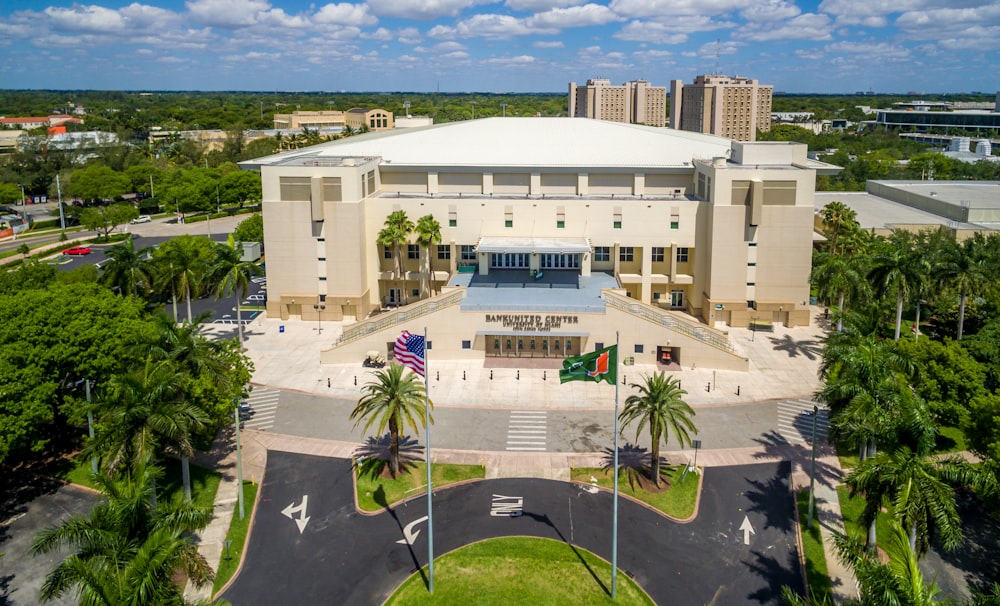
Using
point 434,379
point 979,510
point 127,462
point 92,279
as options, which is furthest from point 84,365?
point 979,510

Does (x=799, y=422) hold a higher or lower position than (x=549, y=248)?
lower

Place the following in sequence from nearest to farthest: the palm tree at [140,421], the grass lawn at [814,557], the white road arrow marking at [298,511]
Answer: the grass lawn at [814,557] → the palm tree at [140,421] → the white road arrow marking at [298,511]

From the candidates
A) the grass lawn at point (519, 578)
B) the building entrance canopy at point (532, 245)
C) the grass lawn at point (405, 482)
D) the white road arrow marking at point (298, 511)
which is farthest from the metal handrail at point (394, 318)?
the grass lawn at point (519, 578)

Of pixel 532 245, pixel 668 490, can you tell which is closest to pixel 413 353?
pixel 668 490

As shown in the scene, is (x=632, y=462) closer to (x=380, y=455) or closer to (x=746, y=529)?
(x=746, y=529)

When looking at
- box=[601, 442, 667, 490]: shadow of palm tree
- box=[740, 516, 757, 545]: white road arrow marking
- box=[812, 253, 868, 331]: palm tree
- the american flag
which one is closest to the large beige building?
box=[812, 253, 868, 331]: palm tree

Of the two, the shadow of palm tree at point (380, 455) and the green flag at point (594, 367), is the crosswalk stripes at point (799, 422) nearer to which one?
the green flag at point (594, 367)

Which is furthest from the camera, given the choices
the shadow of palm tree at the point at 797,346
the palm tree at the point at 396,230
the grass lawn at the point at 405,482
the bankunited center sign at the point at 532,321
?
the palm tree at the point at 396,230
